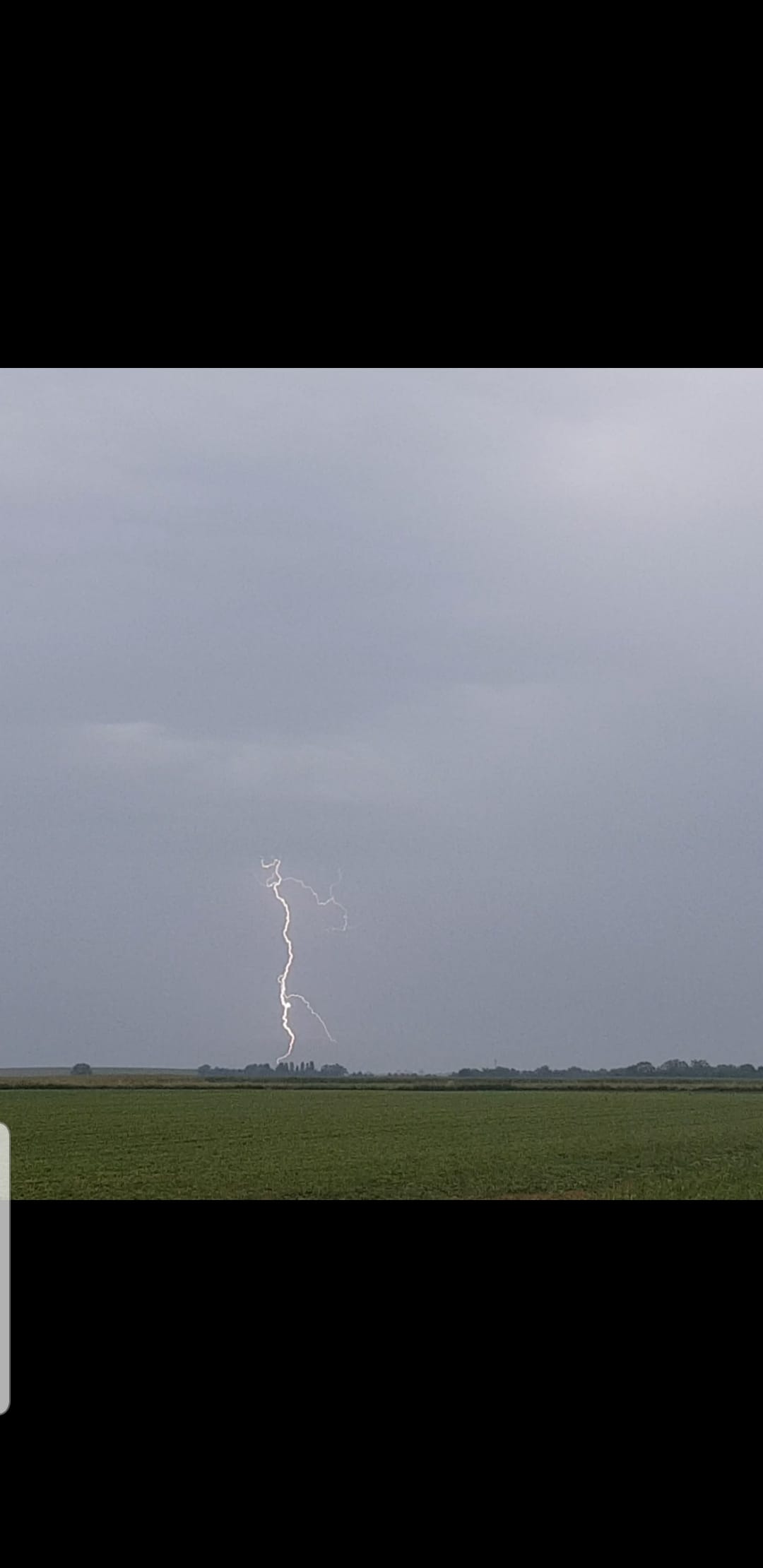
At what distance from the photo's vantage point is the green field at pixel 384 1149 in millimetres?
13344

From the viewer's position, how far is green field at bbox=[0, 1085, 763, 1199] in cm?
1334

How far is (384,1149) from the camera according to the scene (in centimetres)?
1856
